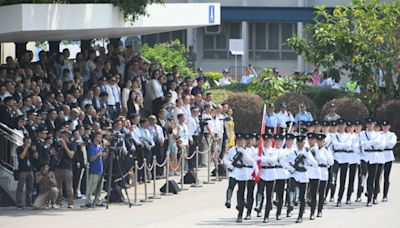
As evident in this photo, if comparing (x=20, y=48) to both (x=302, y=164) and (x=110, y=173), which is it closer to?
(x=110, y=173)

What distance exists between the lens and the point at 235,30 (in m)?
64.5

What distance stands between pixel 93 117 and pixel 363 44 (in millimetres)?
11810

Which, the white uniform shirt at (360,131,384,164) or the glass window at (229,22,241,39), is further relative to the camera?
the glass window at (229,22,241,39)

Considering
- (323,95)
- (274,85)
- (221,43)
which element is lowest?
(323,95)

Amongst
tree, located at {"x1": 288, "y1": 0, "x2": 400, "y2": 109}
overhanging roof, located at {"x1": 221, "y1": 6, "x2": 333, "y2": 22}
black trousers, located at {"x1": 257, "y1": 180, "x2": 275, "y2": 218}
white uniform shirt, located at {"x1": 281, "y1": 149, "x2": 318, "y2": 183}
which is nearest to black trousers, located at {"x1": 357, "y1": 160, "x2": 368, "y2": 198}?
white uniform shirt, located at {"x1": 281, "y1": 149, "x2": 318, "y2": 183}

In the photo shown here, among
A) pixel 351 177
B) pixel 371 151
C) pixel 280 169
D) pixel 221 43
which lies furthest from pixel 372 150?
pixel 221 43

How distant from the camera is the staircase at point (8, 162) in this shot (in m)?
26.2

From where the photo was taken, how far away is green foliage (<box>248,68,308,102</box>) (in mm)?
38594

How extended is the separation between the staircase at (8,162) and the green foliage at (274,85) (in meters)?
13.3

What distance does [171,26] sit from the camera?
33.3 metres

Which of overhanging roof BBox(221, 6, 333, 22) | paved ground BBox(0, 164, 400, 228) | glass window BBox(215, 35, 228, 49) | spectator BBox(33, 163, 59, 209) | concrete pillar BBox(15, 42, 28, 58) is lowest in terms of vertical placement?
paved ground BBox(0, 164, 400, 228)

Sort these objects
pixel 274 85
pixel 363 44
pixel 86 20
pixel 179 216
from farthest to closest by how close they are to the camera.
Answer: pixel 274 85
pixel 363 44
pixel 86 20
pixel 179 216

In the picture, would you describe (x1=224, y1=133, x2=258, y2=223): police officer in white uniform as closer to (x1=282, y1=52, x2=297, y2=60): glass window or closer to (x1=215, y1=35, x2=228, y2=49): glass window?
(x1=282, y1=52, x2=297, y2=60): glass window

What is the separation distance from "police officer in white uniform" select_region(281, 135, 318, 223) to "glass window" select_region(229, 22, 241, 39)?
40623 millimetres
